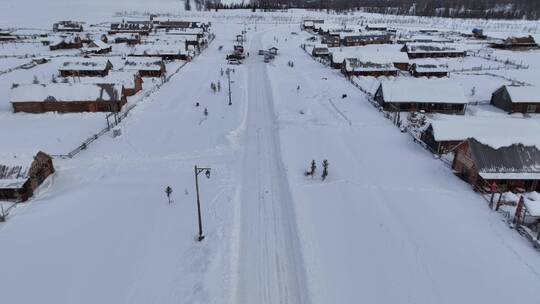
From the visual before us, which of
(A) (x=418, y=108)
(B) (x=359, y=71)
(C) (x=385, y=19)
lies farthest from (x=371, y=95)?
(C) (x=385, y=19)

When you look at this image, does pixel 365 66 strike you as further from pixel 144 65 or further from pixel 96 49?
pixel 96 49

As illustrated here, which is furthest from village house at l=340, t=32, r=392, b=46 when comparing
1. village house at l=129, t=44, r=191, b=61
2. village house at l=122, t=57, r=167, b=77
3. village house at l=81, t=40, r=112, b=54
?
village house at l=81, t=40, r=112, b=54

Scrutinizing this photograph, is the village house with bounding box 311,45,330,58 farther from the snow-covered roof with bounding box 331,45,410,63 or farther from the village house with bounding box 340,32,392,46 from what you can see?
the village house with bounding box 340,32,392,46

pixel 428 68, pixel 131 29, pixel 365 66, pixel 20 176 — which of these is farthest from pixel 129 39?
pixel 20 176

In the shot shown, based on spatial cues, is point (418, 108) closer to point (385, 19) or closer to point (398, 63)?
point (398, 63)

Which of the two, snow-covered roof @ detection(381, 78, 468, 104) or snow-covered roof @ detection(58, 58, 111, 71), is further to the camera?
snow-covered roof @ detection(58, 58, 111, 71)

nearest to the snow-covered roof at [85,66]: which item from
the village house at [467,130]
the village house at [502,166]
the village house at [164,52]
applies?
the village house at [164,52]
